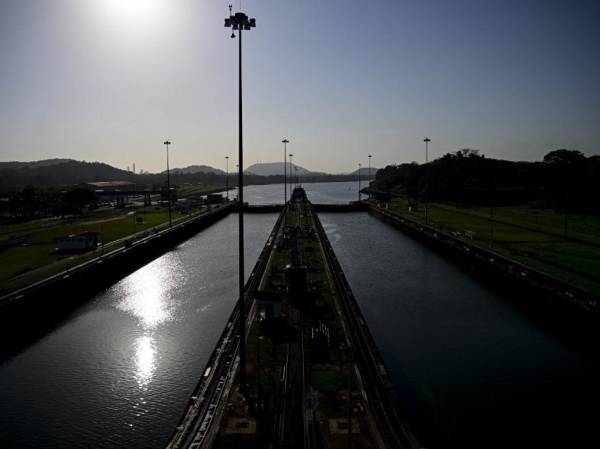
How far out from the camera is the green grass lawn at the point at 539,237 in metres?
33.3

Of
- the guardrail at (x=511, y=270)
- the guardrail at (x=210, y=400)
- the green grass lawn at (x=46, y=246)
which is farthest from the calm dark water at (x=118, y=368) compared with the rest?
the guardrail at (x=511, y=270)

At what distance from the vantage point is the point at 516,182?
96250mm

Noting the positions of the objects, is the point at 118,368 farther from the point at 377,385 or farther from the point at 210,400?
the point at 377,385

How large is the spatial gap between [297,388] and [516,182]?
310 feet

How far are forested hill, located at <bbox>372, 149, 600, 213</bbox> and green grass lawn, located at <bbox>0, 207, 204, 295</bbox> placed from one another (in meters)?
45.5

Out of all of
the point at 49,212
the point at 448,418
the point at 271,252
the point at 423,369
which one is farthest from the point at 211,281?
the point at 49,212

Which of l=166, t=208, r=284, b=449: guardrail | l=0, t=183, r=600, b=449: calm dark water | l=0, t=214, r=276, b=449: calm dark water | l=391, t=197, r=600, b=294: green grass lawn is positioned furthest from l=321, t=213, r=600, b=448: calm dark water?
l=0, t=214, r=276, b=449: calm dark water

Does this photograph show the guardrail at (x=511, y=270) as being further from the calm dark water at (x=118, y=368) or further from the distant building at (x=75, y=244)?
the distant building at (x=75, y=244)

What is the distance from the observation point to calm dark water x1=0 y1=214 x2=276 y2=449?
16.0m

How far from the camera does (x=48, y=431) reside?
634 inches

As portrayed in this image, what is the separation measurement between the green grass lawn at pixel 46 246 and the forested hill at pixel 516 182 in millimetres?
45536

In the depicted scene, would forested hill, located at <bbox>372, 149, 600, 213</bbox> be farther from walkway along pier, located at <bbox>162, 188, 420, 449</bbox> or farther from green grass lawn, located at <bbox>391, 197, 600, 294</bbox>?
walkway along pier, located at <bbox>162, 188, 420, 449</bbox>

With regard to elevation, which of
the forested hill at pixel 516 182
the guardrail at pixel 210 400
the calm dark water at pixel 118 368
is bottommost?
the calm dark water at pixel 118 368

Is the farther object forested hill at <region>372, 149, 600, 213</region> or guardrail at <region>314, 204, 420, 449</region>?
forested hill at <region>372, 149, 600, 213</region>
